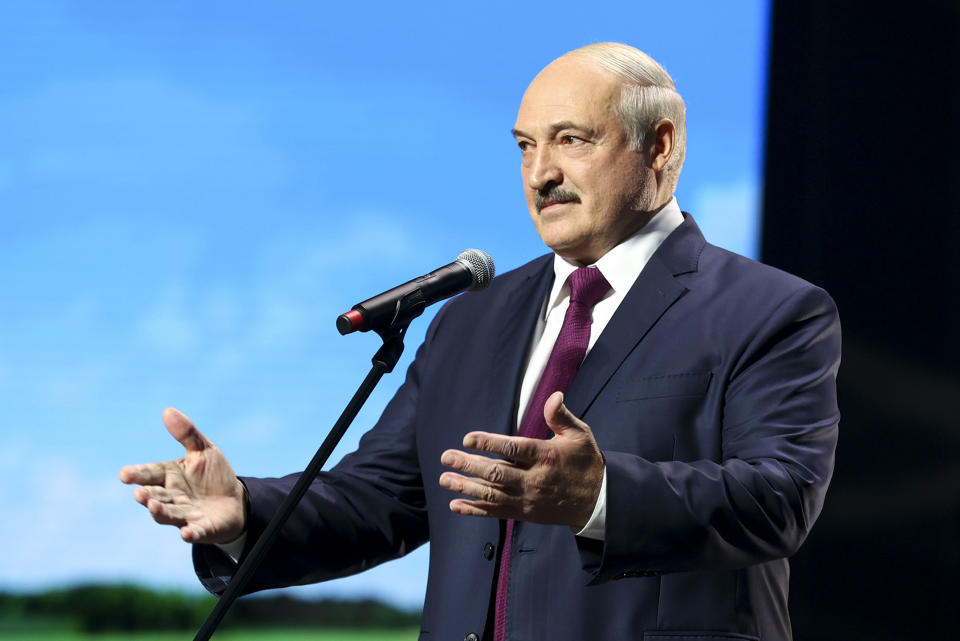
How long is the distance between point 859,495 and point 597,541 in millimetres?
2380

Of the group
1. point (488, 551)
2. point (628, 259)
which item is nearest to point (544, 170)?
point (628, 259)

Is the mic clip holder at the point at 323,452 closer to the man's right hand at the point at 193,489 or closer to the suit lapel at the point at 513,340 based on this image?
the man's right hand at the point at 193,489

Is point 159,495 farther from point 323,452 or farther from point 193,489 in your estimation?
point 323,452

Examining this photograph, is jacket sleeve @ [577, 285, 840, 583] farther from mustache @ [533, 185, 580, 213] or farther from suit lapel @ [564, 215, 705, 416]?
mustache @ [533, 185, 580, 213]

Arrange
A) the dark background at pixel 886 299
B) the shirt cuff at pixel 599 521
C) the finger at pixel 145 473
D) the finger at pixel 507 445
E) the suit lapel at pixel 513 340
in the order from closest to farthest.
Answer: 1. the finger at pixel 507 445
2. the shirt cuff at pixel 599 521
3. the finger at pixel 145 473
4. the suit lapel at pixel 513 340
5. the dark background at pixel 886 299

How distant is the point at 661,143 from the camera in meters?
2.00

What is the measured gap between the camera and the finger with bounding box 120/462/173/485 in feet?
4.76

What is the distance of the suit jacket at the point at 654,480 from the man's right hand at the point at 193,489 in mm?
62

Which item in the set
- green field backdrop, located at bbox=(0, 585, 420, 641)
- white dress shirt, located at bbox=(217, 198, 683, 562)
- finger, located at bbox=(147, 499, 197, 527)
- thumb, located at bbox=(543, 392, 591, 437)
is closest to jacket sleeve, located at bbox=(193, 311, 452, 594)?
finger, located at bbox=(147, 499, 197, 527)

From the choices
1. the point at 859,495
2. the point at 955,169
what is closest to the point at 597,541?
the point at 859,495

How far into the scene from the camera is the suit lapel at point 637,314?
1.69m

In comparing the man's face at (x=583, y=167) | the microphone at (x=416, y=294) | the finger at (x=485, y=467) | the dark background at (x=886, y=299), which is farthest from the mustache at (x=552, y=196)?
the dark background at (x=886, y=299)

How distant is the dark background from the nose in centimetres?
184

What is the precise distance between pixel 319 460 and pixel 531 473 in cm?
27
